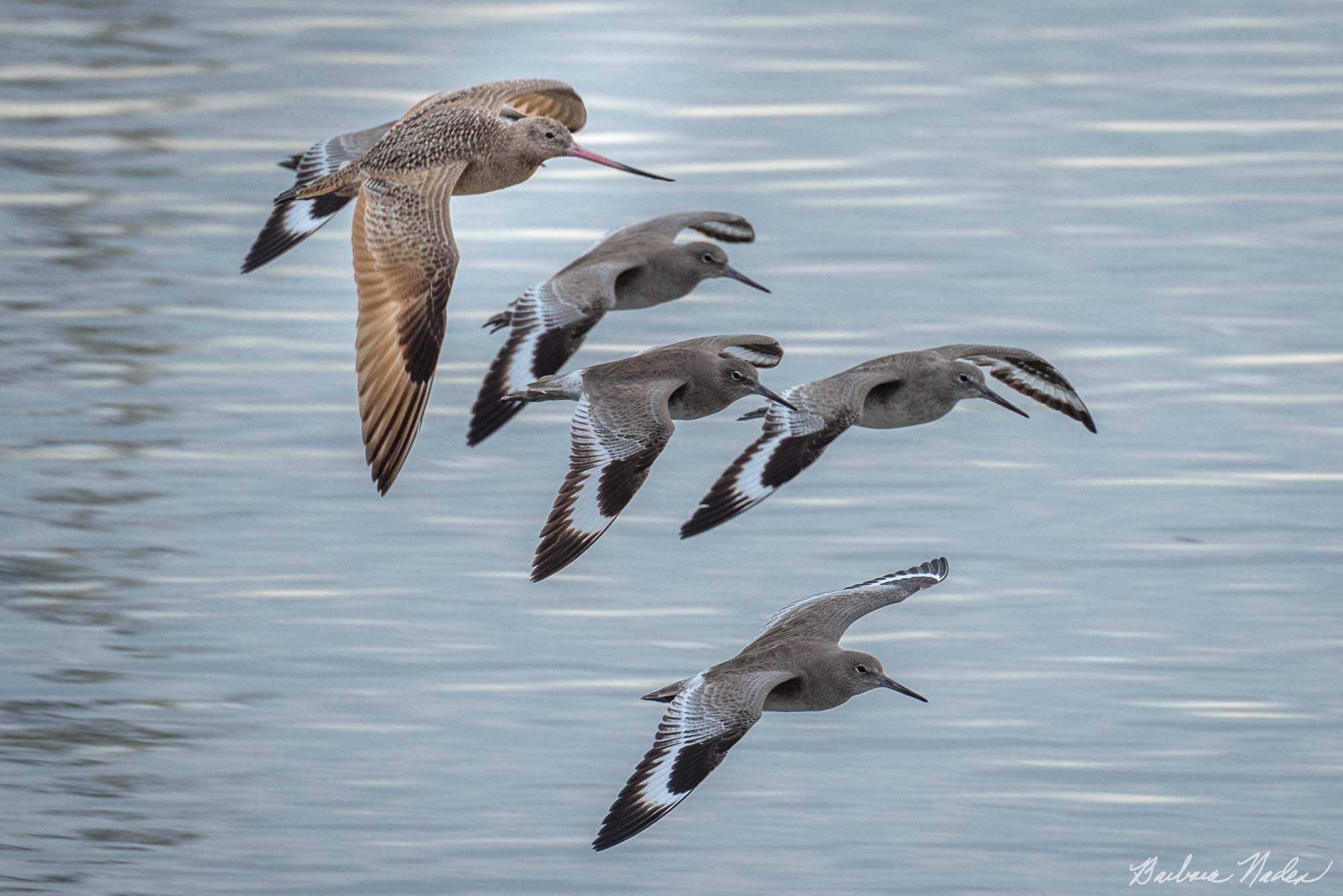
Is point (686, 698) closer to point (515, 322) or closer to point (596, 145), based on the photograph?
point (515, 322)

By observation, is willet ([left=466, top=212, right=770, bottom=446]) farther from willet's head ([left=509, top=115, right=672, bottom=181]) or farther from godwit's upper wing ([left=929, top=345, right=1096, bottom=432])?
godwit's upper wing ([left=929, top=345, right=1096, bottom=432])

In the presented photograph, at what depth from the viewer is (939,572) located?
9086 mm

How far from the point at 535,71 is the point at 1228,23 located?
4199mm

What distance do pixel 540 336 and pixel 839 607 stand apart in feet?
4.08

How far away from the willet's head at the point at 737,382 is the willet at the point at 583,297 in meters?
0.41

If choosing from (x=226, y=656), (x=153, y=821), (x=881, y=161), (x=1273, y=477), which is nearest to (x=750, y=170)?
(x=881, y=161)

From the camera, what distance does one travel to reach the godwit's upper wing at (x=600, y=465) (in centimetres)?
810

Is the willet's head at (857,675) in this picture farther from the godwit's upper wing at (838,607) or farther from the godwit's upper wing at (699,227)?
the godwit's upper wing at (699,227)

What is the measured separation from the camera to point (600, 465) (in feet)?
27.0

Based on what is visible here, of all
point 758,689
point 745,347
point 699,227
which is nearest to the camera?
point 758,689

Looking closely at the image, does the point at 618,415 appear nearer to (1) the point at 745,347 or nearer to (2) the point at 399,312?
(2) the point at 399,312

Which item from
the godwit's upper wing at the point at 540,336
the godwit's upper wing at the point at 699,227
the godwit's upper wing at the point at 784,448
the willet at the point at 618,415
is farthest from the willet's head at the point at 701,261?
the godwit's upper wing at the point at 784,448

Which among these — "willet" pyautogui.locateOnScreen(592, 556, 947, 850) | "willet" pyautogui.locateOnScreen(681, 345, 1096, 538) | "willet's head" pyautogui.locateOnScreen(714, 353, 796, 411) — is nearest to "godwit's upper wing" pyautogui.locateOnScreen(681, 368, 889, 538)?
"willet" pyautogui.locateOnScreen(681, 345, 1096, 538)

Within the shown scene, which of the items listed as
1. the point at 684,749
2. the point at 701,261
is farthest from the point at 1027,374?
the point at 684,749
